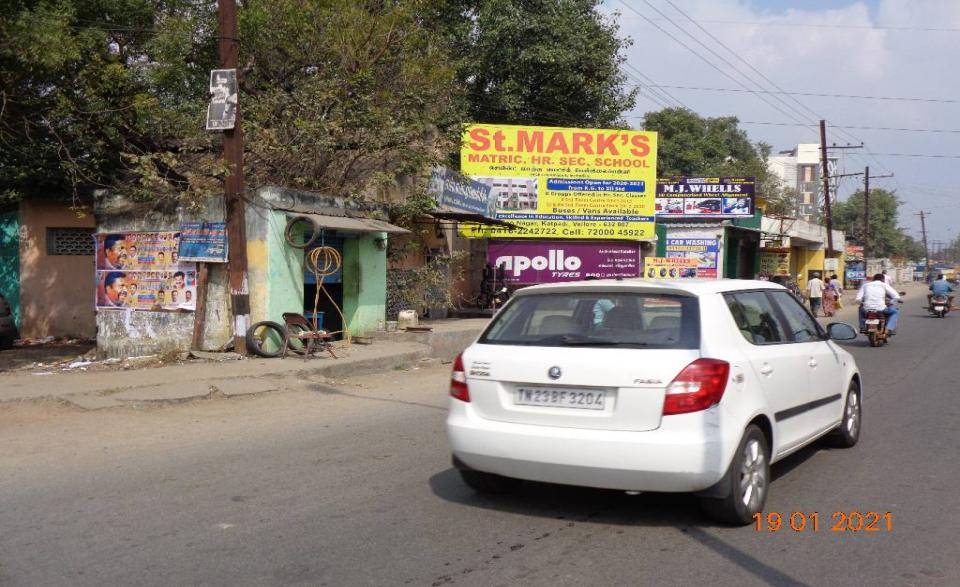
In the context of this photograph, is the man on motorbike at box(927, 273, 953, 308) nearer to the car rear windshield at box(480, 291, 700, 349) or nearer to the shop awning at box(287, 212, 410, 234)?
the shop awning at box(287, 212, 410, 234)

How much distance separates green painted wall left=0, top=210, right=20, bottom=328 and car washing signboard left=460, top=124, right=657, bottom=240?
1081 cm

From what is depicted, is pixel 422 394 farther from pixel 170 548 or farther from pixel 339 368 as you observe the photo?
pixel 170 548

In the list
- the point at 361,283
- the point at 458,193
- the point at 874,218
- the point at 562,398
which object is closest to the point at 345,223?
the point at 361,283

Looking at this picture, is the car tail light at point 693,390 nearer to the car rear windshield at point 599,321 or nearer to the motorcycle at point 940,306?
the car rear windshield at point 599,321

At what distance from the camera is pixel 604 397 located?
489cm

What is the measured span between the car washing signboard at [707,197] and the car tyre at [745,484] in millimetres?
26034

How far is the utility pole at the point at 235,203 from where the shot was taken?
40.5 feet

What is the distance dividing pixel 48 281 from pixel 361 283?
7.16 m

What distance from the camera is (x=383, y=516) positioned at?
210 inches

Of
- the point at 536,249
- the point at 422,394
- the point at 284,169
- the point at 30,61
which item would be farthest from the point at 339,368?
the point at 536,249

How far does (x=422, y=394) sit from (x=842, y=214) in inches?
3240

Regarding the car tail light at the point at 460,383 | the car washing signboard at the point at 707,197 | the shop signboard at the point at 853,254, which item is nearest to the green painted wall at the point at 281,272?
the car tail light at the point at 460,383

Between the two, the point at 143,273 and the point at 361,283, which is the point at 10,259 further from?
the point at 361,283
